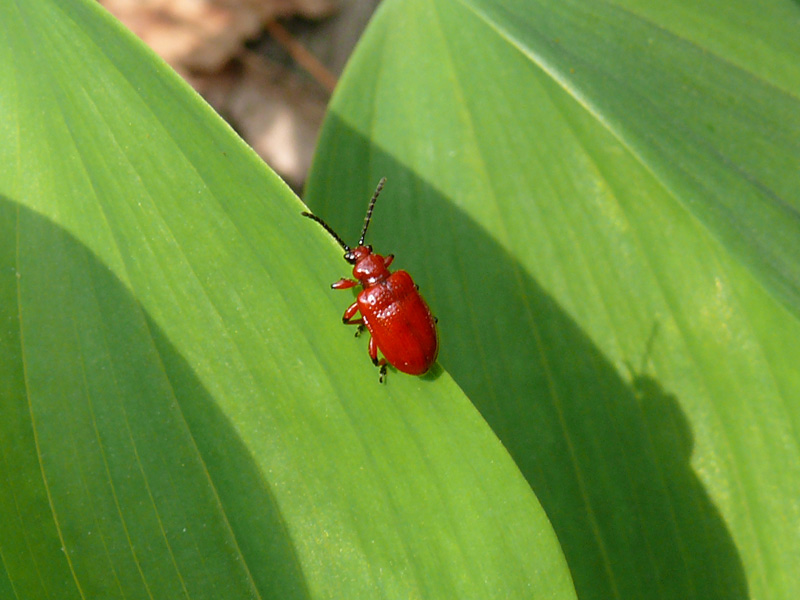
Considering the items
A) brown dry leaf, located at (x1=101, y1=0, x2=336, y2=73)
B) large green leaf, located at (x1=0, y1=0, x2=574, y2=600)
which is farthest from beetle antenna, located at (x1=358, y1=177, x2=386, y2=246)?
brown dry leaf, located at (x1=101, y1=0, x2=336, y2=73)

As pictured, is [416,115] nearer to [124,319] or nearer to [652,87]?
[652,87]

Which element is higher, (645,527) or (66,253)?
(66,253)

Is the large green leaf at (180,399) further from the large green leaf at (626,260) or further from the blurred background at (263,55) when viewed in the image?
the blurred background at (263,55)

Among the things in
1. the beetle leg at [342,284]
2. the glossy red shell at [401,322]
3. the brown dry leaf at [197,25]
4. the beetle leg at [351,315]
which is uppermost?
the brown dry leaf at [197,25]

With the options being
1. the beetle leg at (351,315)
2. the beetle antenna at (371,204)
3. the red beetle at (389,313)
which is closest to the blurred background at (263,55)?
the beetle antenna at (371,204)

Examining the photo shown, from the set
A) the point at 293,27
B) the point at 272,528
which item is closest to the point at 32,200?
the point at 272,528
